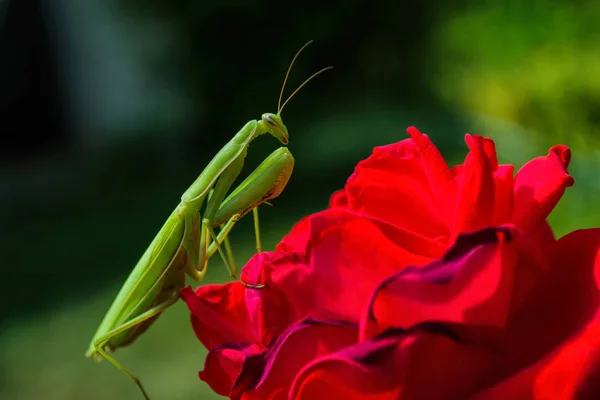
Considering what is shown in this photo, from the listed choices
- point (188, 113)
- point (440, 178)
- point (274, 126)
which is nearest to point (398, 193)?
point (440, 178)

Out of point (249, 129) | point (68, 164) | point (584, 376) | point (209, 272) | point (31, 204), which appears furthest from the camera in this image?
point (68, 164)

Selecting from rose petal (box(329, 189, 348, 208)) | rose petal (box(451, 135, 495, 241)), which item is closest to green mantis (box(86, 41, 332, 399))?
rose petal (box(329, 189, 348, 208))

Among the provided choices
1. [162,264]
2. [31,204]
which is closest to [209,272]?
[31,204]

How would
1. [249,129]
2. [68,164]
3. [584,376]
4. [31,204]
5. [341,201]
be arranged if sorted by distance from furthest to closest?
[68,164] → [31,204] → [249,129] → [341,201] → [584,376]

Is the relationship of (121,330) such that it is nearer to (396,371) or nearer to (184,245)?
(184,245)

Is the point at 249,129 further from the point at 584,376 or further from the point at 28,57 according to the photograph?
the point at 28,57

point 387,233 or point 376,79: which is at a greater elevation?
point 387,233

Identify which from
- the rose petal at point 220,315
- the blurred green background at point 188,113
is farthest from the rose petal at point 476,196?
the blurred green background at point 188,113

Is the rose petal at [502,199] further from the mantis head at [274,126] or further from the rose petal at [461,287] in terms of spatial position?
the mantis head at [274,126]

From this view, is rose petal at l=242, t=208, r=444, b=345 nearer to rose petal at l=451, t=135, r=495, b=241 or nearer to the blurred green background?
rose petal at l=451, t=135, r=495, b=241
